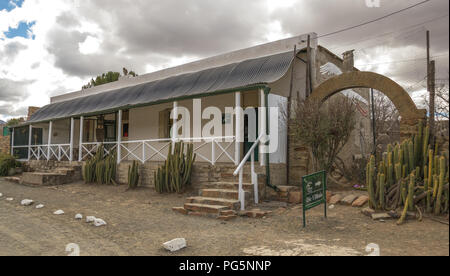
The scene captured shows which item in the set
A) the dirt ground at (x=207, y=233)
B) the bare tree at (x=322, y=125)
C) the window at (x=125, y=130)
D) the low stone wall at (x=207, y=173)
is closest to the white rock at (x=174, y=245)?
the dirt ground at (x=207, y=233)

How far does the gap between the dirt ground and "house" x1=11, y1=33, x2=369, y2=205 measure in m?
1.78

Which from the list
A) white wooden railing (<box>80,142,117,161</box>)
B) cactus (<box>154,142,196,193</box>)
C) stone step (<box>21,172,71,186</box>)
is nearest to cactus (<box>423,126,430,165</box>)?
cactus (<box>154,142,196,193</box>)

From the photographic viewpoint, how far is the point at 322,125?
25.2ft

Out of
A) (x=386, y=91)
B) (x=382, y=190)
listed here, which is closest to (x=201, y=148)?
(x=386, y=91)

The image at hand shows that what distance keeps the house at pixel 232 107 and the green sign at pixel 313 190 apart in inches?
74.0

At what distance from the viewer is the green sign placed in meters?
5.49

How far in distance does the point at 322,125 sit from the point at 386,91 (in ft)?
5.59

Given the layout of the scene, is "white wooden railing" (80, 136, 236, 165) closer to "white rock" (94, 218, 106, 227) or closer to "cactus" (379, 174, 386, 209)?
"white rock" (94, 218, 106, 227)

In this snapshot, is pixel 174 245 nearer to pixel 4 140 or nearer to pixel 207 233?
pixel 207 233

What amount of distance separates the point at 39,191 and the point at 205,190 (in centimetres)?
661

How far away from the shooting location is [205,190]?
7660 millimetres
